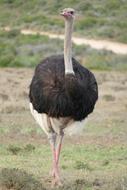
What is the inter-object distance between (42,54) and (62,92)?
2864cm

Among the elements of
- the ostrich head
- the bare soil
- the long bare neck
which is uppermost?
the ostrich head

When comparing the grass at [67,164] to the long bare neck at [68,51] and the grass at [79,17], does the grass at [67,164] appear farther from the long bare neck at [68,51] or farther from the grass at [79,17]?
the grass at [79,17]

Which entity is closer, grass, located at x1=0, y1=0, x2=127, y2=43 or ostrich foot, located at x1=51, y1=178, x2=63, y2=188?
ostrich foot, located at x1=51, y1=178, x2=63, y2=188

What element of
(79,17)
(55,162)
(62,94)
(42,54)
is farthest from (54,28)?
(62,94)

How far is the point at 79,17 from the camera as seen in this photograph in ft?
189

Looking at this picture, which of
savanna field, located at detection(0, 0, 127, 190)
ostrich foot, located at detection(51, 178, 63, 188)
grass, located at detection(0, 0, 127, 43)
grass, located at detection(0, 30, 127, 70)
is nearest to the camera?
ostrich foot, located at detection(51, 178, 63, 188)

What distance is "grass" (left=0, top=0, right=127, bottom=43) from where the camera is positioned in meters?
52.9

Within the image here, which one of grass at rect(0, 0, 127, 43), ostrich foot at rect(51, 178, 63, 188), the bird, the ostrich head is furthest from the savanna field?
grass at rect(0, 0, 127, 43)

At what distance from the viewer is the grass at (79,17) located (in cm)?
5294

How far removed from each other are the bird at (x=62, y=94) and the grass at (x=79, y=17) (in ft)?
128

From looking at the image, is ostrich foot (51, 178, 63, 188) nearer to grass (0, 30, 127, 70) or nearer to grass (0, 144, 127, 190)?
grass (0, 144, 127, 190)

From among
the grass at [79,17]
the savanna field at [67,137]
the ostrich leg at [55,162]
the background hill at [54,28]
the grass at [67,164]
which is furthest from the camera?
the grass at [79,17]

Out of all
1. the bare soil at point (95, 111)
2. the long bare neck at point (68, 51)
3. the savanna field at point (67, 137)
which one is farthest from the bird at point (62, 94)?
the bare soil at point (95, 111)

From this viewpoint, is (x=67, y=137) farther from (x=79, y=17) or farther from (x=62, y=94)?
(x=79, y=17)
